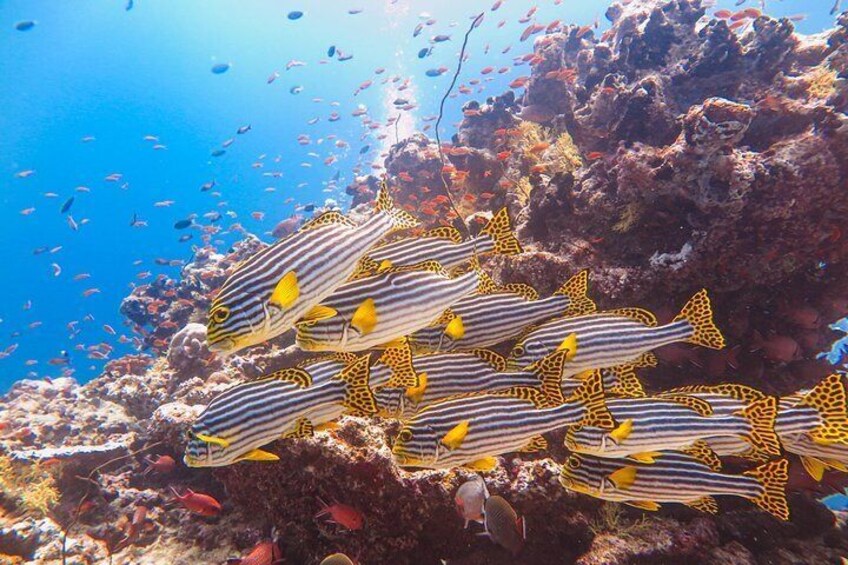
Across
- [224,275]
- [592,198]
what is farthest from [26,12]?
[592,198]

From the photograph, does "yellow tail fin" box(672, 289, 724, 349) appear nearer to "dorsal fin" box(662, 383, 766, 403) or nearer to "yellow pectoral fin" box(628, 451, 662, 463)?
"dorsal fin" box(662, 383, 766, 403)

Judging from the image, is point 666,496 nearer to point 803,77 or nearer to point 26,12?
point 803,77

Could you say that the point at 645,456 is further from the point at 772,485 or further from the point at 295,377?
the point at 295,377

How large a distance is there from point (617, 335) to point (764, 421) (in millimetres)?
1195

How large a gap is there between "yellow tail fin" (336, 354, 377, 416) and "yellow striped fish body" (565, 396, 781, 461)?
1.61 meters

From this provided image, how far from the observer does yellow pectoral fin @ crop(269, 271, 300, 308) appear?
8.25 feet

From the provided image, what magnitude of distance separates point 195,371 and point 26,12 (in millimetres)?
91979

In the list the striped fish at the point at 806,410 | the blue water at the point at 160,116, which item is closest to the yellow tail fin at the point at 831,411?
the striped fish at the point at 806,410

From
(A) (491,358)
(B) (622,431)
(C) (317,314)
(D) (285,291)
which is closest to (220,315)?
Answer: (D) (285,291)

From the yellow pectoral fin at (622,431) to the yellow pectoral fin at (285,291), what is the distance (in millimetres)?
2524

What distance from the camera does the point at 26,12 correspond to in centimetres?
6669

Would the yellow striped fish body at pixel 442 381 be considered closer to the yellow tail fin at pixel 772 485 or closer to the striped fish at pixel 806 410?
the striped fish at pixel 806 410

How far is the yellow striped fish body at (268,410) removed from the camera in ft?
10.2

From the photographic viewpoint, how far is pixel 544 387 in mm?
3592
